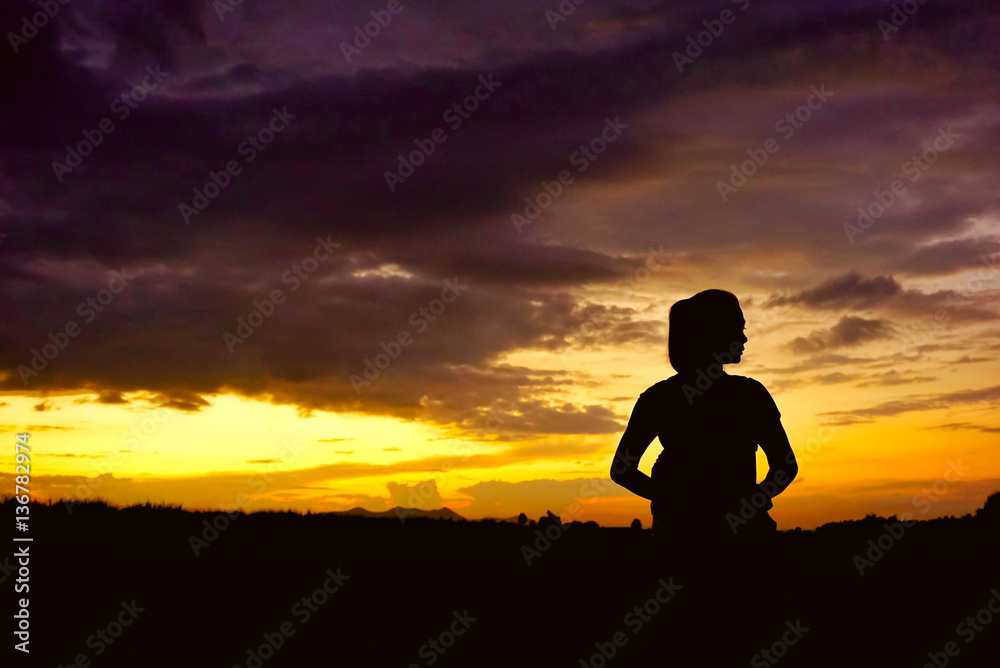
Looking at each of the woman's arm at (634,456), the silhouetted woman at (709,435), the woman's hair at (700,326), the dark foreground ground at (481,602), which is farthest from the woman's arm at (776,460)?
the woman's arm at (634,456)

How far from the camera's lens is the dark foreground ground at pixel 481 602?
5.11 meters

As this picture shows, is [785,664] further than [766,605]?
Yes

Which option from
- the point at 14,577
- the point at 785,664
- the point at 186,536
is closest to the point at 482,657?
the point at 785,664

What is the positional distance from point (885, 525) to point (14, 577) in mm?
15337

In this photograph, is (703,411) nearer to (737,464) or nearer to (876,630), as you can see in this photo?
(737,464)

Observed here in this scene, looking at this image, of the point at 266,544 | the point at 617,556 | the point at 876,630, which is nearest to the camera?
the point at 876,630

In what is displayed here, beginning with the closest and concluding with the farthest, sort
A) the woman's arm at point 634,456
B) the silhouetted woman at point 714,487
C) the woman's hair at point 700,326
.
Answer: the silhouetted woman at point 714,487
the woman's hair at point 700,326
the woman's arm at point 634,456

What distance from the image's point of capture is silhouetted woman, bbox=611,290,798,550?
4.94 m

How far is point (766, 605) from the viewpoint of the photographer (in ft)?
16.0

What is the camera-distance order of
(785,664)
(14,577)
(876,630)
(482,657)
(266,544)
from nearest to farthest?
(785,664) < (482,657) < (876,630) < (14,577) < (266,544)

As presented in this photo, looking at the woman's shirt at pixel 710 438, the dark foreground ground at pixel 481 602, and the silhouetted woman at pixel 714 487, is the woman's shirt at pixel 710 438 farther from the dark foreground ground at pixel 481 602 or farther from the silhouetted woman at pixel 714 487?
the dark foreground ground at pixel 481 602

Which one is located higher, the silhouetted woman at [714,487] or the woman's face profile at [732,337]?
the woman's face profile at [732,337]

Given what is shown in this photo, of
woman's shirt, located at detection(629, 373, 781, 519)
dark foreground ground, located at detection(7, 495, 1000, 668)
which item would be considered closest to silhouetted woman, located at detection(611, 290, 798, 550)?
woman's shirt, located at detection(629, 373, 781, 519)

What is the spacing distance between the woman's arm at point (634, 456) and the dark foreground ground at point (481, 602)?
18.2 inches
